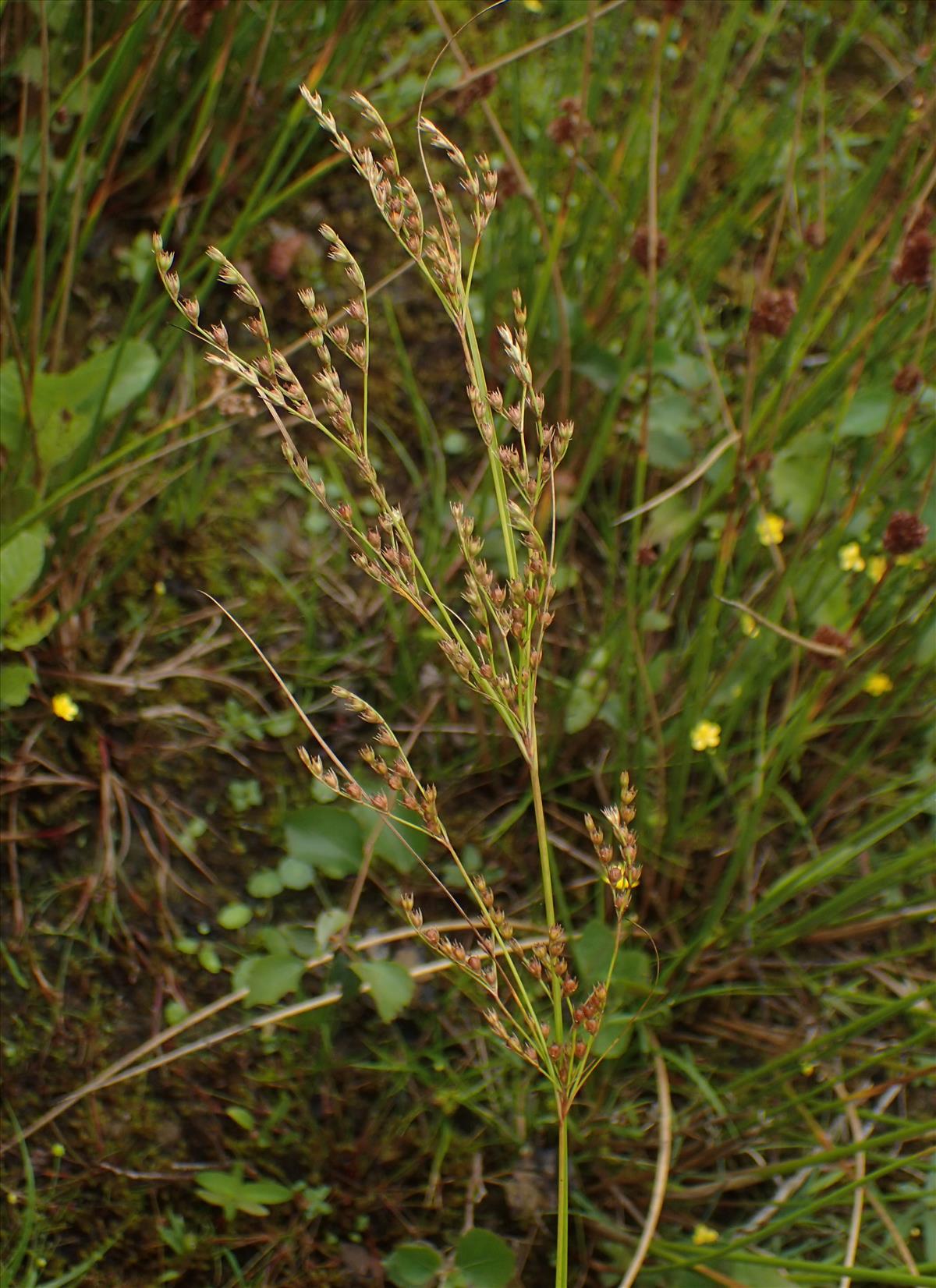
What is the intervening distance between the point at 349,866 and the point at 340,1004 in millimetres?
218

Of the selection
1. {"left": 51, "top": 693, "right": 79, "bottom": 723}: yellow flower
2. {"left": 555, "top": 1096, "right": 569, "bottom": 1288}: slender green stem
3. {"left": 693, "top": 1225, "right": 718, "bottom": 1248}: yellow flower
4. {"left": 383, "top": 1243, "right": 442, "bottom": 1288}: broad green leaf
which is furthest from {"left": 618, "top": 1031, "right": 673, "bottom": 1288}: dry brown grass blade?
{"left": 51, "top": 693, "right": 79, "bottom": 723}: yellow flower

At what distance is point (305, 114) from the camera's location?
1.91 m

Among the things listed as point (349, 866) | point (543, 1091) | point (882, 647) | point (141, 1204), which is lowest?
point (141, 1204)

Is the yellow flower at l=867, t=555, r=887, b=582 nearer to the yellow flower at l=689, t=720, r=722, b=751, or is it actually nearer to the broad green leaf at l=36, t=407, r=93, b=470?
the yellow flower at l=689, t=720, r=722, b=751

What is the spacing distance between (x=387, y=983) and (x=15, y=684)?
0.64 meters

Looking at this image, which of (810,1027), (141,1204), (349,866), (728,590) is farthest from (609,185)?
(141,1204)

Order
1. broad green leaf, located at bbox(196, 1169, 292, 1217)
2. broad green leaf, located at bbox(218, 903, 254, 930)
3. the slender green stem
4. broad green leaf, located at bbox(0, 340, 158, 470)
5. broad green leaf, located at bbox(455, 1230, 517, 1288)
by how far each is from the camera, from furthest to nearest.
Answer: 1. broad green leaf, located at bbox(218, 903, 254, 930)
2. broad green leaf, located at bbox(0, 340, 158, 470)
3. broad green leaf, located at bbox(196, 1169, 292, 1217)
4. broad green leaf, located at bbox(455, 1230, 517, 1288)
5. the slender green stem

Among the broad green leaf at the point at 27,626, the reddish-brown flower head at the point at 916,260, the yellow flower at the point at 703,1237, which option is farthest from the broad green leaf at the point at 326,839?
the reddish-brown flower head at the point at 916,260

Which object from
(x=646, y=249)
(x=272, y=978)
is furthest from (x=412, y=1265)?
(x=646, y=249)

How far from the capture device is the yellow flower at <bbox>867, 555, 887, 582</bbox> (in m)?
1.50

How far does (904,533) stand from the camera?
54.1 inches

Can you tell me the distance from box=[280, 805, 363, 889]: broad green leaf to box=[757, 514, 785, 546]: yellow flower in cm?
81

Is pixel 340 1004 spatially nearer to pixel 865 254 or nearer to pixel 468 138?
pixel 865 254

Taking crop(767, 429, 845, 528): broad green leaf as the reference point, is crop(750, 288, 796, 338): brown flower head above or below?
above
